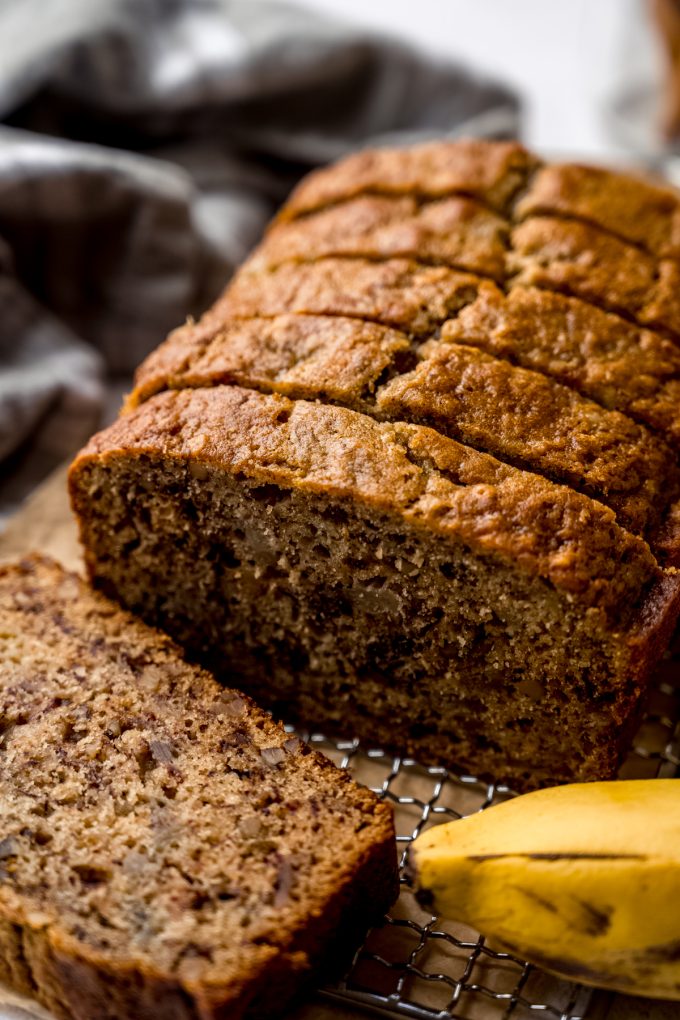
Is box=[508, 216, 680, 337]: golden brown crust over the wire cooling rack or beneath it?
over

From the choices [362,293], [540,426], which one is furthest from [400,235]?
[540,426]

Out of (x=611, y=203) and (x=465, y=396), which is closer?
(x=465, y=396)

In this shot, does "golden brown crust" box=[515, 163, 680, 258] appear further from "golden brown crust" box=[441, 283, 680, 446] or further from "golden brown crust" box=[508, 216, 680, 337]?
"golden brown crust" box=[441, 283, 680, 446]

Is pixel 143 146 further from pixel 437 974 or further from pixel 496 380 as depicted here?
pixel 437 974

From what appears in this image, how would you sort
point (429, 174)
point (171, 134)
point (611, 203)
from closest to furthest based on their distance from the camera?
point (611, 203) → point (429, 174) → point (171, 134)

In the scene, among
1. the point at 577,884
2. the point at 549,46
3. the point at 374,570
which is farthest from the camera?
the point at 549,46

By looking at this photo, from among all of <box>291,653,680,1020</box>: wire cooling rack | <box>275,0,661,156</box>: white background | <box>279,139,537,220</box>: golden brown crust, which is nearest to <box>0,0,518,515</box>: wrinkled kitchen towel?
<box>275,0,661,156</box>: white background

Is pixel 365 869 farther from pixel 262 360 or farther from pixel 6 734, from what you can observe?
pixel 262 360
